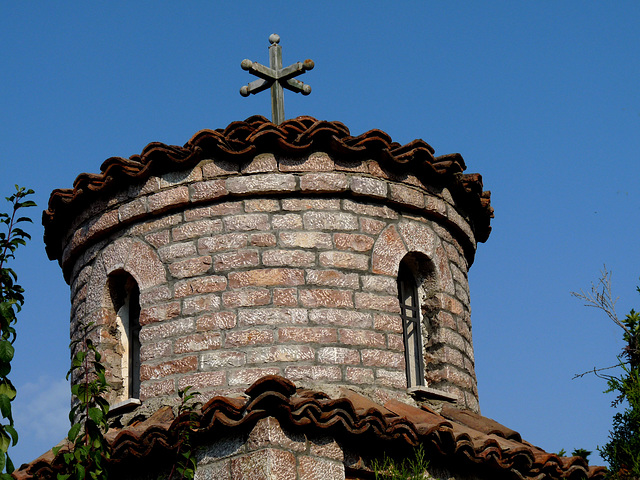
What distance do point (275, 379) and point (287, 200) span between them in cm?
186

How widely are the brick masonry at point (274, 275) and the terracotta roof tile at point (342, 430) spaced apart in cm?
40

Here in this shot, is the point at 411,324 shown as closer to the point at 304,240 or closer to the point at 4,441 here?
the point at 304,240

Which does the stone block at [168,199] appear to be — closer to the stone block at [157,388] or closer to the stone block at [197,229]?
the stone block at [197,229]

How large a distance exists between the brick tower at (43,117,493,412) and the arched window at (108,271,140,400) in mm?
11

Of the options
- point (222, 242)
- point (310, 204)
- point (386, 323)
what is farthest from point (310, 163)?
point (386, 323)

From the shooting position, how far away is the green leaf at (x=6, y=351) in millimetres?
5207

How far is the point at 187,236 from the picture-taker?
7.92 meters

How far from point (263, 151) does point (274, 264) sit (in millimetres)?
906

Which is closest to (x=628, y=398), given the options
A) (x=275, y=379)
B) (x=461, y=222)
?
(x=461, y=222)

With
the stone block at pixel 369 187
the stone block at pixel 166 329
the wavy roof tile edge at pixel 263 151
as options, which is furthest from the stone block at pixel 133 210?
the stone block at pixel 369 187

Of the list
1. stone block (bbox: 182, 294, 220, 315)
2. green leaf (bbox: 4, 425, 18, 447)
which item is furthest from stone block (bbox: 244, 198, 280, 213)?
green leaf (bbox: 4, 425, 18, 447)

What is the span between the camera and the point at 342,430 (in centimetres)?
671

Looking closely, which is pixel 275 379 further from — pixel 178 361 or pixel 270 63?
pixel 270 63

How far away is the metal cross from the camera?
909 centimetres
